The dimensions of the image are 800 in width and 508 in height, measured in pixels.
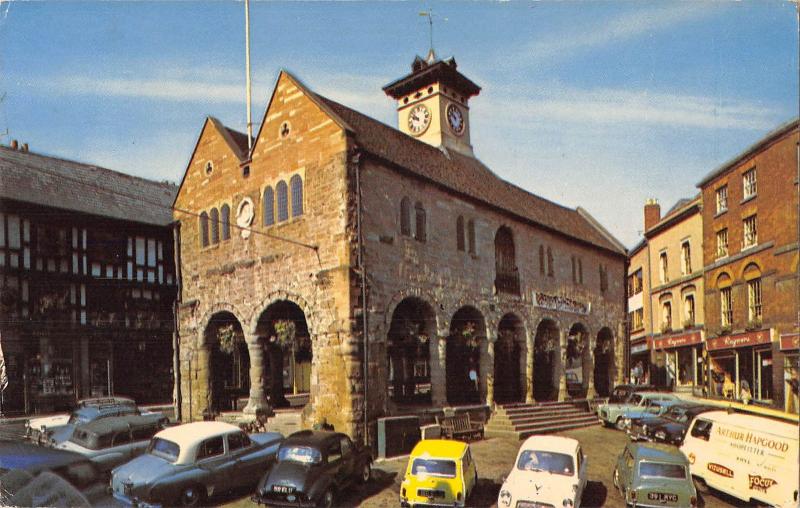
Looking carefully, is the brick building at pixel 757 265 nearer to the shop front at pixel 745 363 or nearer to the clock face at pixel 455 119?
the shop front at pixel 745 363

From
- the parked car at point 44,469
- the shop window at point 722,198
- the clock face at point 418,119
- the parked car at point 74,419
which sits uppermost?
the clock face at point 418,119

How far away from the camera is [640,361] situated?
131ft

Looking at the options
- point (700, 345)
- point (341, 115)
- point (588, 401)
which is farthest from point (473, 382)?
point (341, 115)

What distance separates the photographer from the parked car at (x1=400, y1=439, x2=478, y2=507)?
12.9 m

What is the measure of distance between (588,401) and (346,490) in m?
16.0

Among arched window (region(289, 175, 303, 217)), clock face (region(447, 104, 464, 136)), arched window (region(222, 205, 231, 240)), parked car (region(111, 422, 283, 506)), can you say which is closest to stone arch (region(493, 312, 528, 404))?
arched window (region(289, 175, 303, 217))

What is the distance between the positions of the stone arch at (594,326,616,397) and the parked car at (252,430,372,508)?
20.9 m

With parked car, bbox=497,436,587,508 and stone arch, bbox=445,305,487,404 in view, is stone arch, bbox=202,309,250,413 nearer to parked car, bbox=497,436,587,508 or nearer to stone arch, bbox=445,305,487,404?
stone arch, bbox=445,305,487,404

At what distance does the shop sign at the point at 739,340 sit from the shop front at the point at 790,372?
46 cm

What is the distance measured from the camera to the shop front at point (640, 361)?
115ft

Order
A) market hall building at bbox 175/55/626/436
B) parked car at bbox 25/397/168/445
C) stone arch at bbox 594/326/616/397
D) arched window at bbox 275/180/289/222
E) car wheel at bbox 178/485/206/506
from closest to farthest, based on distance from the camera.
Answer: car wheel at bbox 178/485/206/506 → parked car at bbox 25/397/168/445 → market hall building at bbox 175/55/626/436 → arched window at bbox 275/180/289/222 → stone arch at bbox 594/326/616/397

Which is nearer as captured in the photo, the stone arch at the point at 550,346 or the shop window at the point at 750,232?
the shop window at the point at 750,232

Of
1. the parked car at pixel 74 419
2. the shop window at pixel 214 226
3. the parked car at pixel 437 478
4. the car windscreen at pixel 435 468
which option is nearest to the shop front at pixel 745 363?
the parked car at pixel 437 478

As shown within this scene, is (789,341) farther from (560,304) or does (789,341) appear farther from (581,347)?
(581,347)
